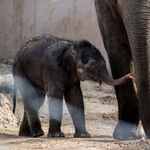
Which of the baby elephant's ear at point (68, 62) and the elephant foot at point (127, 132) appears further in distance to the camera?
the baby elephant's ear at point (68, 62)

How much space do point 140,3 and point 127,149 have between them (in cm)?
125

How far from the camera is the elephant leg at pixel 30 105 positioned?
4.29 meters

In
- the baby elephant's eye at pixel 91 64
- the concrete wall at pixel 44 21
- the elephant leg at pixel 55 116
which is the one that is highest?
the concrete wall at pixel 44 21

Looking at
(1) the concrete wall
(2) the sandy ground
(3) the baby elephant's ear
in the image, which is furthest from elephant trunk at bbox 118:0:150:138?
(1) the concrete wall

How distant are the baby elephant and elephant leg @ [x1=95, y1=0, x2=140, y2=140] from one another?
34cm

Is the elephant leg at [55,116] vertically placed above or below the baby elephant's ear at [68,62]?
below

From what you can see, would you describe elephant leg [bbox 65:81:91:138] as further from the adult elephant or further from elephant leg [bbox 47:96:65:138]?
the adult elephant

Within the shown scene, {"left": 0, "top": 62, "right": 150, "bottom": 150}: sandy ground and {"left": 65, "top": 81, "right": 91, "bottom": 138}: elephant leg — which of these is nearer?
{"left": 0, "top": 62, "right": 150, "bottom": 150}: sandy ground

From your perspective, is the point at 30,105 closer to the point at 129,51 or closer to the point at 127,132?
the point at 127,132

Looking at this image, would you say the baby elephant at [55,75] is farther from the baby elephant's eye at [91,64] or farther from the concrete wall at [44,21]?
the concrete wall at [44,21]

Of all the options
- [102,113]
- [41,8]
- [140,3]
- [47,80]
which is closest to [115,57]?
[47,80]

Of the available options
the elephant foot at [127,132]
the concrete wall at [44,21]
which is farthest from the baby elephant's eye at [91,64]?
the concrete wall at [44,21]

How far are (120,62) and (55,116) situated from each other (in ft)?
3.17

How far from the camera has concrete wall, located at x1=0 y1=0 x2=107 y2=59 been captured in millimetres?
9727
